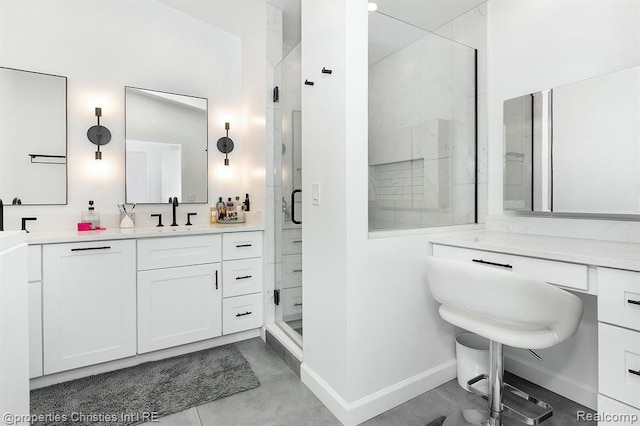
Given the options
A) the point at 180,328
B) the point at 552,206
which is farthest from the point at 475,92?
the point at 180,328

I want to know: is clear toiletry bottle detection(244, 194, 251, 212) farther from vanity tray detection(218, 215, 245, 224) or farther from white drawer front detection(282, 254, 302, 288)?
white drawer front detection(282, 254, 302, 288)

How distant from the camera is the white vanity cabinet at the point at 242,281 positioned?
248 cm

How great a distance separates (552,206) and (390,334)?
3.82 feet

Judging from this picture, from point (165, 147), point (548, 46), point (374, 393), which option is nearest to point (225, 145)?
point (165, 147)

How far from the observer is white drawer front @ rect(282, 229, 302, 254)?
2455 mm

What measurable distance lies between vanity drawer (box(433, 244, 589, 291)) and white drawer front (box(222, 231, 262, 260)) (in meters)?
1.46

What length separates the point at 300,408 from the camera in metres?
1.73

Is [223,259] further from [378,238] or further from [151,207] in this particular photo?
[378,238]

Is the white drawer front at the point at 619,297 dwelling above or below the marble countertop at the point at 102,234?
below

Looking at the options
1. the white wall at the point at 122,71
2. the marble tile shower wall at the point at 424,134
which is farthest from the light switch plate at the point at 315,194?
the white wall at the point at 122,71

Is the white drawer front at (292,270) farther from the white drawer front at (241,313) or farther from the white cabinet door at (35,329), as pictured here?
the white cabinet door at (35,329)

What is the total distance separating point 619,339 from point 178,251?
235 cm

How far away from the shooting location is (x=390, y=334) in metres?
1.73

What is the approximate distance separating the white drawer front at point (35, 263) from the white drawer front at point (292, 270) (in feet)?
4.94
